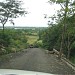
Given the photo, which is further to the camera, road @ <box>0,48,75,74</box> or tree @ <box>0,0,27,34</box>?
tree @ <box>0,0,27,34</box>

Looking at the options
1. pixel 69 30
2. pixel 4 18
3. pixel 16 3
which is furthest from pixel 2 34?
pixel 69 30

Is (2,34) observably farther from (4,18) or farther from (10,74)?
(10,74)

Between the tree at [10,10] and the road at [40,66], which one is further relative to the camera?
the tree at [10,10]

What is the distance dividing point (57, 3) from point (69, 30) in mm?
5247

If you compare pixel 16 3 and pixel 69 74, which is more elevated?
pixel 16 3

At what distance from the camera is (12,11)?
43125 millimetres

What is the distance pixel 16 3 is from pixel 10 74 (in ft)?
127

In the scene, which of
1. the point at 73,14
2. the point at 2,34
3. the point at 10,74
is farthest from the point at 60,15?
the point at 10,74

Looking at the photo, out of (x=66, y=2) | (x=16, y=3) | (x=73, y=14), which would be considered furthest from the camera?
(x=16, y=3)

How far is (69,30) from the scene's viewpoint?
35.0m

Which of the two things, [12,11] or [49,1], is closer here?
[49,1]

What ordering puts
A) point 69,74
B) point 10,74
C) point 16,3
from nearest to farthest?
point 10,74 → point 69,74 → point 16,3

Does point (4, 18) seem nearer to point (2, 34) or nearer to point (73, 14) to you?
point (2, 34)

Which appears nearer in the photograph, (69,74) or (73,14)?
(69,74)
